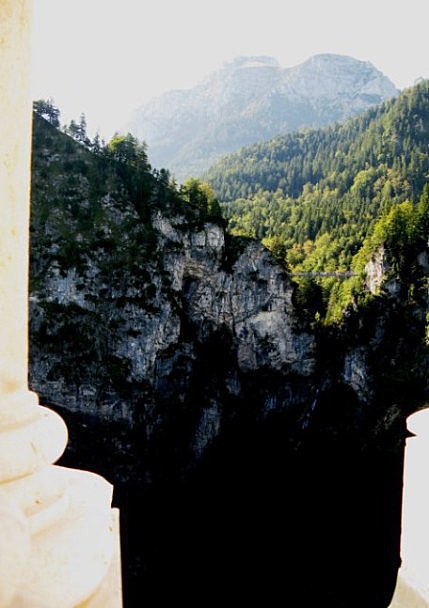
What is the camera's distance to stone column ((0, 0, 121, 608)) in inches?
65.2

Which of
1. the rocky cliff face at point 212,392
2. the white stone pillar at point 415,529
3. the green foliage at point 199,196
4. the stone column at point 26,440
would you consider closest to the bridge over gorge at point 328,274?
the rocky cliff face at point 212,392

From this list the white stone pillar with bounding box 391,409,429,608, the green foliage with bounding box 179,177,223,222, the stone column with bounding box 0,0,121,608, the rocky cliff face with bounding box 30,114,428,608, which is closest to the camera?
the stone column with bounding box 0,0,121,608

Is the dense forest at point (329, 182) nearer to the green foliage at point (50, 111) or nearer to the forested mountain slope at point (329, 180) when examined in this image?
the forested mountain slope at point (329, 180)

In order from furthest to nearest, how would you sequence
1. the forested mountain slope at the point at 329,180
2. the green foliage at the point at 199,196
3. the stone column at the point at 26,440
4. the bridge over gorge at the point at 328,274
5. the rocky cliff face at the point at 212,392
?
the forested mountain slope at the point at 329,180
the bridge over gorge at the point at 328,274
the green foliage at the point at 199,196
the rocky cliff face at the point at 212,392
the stone column at the point at 26,440

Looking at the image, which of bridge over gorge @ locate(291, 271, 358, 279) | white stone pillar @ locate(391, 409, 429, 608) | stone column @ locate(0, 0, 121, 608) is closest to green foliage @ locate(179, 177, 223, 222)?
bridge over gorge @ locate(291, 271, 358, 279)

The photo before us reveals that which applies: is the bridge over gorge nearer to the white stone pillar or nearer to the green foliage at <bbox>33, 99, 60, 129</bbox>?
the green foliage at <bbox>33, 99, 60, 129</bbox>

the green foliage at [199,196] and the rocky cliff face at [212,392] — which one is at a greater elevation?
the green foliage at [199,196]

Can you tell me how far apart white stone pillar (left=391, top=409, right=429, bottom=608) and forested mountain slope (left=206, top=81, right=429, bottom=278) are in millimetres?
57274

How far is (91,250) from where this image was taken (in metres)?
43.2

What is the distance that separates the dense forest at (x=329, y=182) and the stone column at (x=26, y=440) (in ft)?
188

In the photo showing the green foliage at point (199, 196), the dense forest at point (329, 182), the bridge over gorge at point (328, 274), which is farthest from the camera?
the dense forest at point (329, 182)

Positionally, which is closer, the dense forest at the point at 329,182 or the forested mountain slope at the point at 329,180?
the dense forest at the point at 329,182

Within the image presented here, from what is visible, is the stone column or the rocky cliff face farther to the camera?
the rocky cliff face

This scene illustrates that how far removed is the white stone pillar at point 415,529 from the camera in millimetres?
1898
